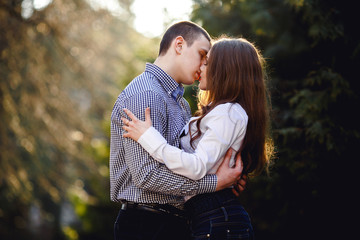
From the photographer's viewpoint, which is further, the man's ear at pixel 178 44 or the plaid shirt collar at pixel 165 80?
the man's ear at pixel 178 44

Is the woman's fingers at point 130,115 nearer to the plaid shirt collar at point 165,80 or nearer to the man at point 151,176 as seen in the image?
the man at point 151,176

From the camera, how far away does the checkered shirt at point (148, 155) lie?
2020 mm

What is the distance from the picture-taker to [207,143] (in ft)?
6.75

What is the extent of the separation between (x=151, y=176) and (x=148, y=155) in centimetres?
12

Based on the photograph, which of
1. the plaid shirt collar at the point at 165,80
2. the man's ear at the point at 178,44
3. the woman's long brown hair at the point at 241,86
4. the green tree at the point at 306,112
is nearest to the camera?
the woman's long brown hair at the point at 241,86

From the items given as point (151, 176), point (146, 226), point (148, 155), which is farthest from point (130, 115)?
point (146, 226)

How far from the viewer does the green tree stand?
3748 mm

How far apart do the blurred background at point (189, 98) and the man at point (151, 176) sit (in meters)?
1.50

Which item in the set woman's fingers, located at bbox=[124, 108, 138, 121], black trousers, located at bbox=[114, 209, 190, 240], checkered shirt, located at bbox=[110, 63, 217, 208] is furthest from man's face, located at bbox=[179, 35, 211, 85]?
black trousers, located at bbox=[114, 209, 190, 240]

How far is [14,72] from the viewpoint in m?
6.34

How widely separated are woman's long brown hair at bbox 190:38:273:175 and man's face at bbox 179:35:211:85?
17cm

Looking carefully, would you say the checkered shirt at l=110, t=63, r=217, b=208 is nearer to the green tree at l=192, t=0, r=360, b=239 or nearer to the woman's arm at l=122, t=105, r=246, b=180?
the woman's arm at l=122, t=105, r=246, b=180

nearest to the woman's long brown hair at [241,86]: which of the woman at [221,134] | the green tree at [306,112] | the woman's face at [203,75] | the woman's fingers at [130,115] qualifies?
the woman at [221,134]

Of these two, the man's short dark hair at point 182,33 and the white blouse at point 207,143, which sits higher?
the man's short dark hair at point 182,33
